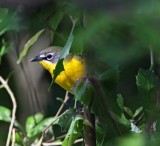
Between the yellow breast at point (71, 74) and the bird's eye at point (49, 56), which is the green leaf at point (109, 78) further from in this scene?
the bird's eye at point (49, 56)

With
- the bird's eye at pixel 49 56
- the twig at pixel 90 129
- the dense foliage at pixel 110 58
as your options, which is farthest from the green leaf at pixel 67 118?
the bird's eye at pixel 49 56

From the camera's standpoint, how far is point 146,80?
991 millimetres

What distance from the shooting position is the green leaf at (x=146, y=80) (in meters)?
0.98

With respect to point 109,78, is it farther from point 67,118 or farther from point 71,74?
point 71,74

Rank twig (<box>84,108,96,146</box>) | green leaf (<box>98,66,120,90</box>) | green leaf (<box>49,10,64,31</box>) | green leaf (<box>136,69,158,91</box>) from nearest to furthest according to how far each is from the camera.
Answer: green leaf (<box>98,66,120,90</box>) → twig (<box>84,108,96,146</box>) → green leaf (<box>136,69,158,91</box>) → green leaf (<box>49,10,64,31</box>)

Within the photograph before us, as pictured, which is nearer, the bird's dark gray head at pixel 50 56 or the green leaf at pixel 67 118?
the green leaf at pixel 67 118

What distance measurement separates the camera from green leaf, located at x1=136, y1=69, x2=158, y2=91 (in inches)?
38.5

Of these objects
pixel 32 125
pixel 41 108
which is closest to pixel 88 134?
pixel 32 125

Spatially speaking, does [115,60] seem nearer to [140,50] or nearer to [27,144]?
[140,50]

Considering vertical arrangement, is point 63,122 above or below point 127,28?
below

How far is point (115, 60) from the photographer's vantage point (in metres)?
0.45

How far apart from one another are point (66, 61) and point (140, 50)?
1.64 metres

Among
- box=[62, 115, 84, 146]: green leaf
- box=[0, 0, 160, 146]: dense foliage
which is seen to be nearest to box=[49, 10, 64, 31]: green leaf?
box=[0, 0, 160, 146]: dense foliage

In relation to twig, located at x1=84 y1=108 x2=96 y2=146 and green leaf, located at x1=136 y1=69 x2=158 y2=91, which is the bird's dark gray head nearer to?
green leaf, located at x1=136 y1=69 x2=158 y2=91
